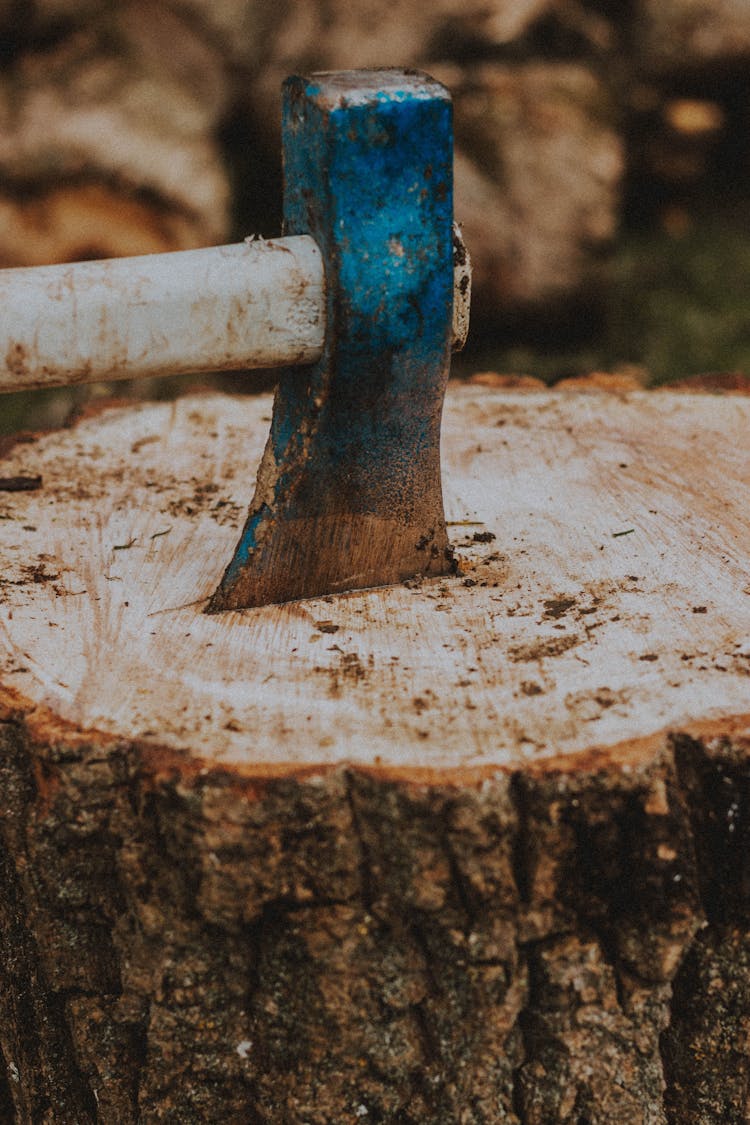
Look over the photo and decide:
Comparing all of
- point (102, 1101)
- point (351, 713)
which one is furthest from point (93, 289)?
point (102, 1101)

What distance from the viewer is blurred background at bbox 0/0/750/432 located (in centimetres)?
388

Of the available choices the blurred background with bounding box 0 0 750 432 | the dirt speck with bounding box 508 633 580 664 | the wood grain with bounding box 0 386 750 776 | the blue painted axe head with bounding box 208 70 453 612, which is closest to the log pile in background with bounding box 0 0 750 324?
the blurred background with bounding box 0 0 750 432

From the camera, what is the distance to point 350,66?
4.21 metres

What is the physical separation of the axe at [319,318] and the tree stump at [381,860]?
15 cm

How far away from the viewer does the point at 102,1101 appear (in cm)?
153

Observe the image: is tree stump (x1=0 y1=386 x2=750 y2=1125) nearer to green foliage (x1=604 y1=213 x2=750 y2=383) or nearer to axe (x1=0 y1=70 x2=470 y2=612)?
axe (x1=0 y1=70 x2=470 y2=612)

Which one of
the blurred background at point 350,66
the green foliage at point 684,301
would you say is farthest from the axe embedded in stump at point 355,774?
the green foliage at point 684,301

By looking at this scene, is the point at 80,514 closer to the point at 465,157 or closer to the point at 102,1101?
the point at 102,1101

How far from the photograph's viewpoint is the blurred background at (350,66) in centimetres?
388

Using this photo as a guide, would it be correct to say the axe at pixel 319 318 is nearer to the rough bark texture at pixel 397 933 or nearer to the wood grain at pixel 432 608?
the wood grain at pixel 432 608

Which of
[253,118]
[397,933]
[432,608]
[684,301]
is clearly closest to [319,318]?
[432,608]

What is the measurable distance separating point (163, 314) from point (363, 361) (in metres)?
0.26

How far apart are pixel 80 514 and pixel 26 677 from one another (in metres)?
0.55

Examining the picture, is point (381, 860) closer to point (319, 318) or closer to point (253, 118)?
point (319, 318)
